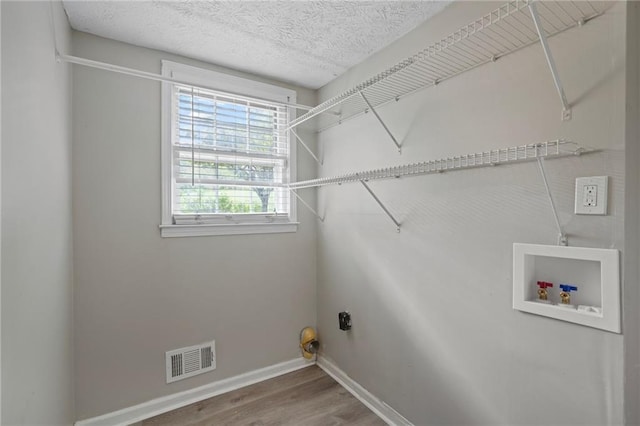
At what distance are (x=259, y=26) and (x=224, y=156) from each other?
900 millimetres

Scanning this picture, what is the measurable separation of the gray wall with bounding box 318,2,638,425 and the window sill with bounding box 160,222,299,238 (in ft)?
1.76

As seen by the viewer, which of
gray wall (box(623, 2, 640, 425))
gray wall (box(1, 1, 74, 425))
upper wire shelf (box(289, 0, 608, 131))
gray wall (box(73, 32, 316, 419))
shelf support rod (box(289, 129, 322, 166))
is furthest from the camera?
shelf support rod (box(289, 129, 322, 166))

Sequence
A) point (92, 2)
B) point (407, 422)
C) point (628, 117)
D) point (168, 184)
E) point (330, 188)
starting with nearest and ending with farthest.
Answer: point (628, 117), point (92, 2), point (407, 422), point (168, 184), point (330, 188)

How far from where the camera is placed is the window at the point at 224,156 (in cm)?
207

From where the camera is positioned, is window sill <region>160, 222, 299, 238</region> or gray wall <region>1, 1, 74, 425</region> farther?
window sill <region>160, 222, 299, 238</region>

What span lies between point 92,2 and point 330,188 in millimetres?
1753

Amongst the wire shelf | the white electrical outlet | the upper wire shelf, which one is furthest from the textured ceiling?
the white electrical outlet

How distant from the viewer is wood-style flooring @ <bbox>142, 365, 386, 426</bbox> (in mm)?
1893

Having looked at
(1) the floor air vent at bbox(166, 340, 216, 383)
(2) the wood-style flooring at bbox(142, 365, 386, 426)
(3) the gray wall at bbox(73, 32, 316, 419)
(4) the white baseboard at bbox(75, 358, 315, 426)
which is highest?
(3) the gray wall at bbox(73, 32, 316, 419)

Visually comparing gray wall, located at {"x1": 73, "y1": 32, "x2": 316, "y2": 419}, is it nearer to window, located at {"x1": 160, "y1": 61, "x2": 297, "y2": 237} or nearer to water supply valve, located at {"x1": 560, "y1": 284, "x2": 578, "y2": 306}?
window, located at {"x1": 160, "y1": 61, "x2": 297, "y2": 237}

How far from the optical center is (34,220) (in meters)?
1.08

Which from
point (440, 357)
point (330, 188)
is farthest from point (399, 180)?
point (440, 357)

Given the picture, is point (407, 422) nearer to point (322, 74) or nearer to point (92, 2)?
point (322, 74)

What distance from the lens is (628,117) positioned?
3.27ft
